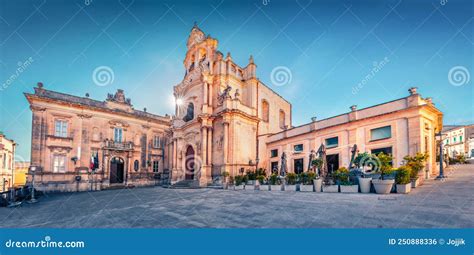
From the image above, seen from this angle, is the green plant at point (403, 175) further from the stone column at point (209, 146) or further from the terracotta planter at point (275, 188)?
the stone column at point (209, 146)

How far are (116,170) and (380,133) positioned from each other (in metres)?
27.8

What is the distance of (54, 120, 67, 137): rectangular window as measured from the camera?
67.2ft

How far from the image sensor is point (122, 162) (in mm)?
24875

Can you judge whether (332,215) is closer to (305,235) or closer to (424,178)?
(305,235)

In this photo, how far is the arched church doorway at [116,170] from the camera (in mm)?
24031

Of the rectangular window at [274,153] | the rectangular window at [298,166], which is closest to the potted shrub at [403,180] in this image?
the rectangular window at [298,166]

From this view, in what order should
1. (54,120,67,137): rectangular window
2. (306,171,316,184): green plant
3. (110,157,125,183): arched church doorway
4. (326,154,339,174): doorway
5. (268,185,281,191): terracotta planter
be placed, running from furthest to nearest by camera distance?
1. (110,157,125,183): arched church doorway
2. (54,120,67,137): rectangular window
3. (326,154,339,174): doorway
4. (268,185,281,191): terracotta planter
5. (306,171,316,184): green plant

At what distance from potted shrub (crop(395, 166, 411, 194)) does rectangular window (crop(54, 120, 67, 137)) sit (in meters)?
28.2

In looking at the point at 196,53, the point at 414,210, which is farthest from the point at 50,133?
the point at 414,210

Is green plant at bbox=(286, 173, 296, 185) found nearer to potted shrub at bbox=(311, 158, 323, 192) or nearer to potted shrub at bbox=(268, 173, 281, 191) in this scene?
potted shrub at bbox=(268, 173, 281, 191)

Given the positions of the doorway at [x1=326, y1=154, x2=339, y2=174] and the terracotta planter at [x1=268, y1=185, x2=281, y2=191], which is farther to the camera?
the doorway at [x1=326, y1=154, x2=339, y2=174]

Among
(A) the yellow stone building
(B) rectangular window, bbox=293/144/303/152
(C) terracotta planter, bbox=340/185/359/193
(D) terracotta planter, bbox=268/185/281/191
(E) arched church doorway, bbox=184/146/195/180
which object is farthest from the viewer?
(E) arched church doorway, bbox=184/146/195/180

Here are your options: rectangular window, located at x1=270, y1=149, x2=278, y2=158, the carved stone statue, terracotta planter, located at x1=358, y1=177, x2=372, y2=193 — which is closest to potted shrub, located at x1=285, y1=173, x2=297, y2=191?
terracotta planter, located at x1=358, y1=177, x2=372, y2=193

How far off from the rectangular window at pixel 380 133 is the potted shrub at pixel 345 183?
19.9 ft
